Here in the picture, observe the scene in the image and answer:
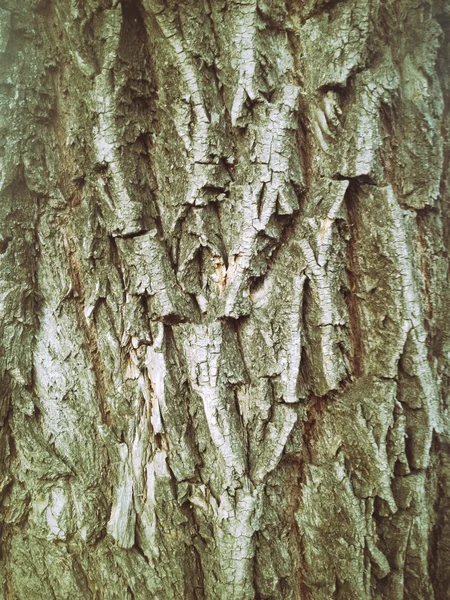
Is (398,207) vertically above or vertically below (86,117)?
below

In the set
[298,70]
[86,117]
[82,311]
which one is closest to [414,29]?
[298,70]

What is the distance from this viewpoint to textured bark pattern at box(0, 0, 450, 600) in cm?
93

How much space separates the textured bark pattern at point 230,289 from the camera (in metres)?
0.93

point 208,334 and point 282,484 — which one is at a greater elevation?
point 208,334

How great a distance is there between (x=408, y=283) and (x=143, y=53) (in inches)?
30.5

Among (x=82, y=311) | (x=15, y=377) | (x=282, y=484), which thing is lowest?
(x=282, y=484)

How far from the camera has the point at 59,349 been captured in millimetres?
1008

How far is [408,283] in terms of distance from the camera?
3.10 feet

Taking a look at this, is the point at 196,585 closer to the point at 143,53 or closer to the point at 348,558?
the point at 348,558

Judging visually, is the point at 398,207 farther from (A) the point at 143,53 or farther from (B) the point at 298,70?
(A) the point at 143,53

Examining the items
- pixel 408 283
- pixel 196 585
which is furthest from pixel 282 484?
pixel 408 283

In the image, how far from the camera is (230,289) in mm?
941

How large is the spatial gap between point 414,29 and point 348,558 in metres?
1.17

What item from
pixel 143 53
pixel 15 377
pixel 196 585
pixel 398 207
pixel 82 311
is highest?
pixel 143 53
